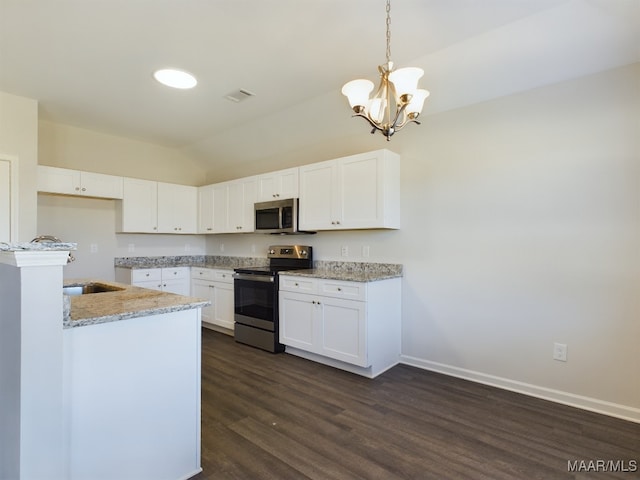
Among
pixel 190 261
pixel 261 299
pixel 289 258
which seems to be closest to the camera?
pixel 261 299

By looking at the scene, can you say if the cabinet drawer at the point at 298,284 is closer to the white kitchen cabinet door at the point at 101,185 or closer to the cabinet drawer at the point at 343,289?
the cabinet drawer at the point at 343,289

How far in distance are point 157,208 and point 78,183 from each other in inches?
Answer: 38.9

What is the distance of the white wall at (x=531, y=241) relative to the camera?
2418 millimetres

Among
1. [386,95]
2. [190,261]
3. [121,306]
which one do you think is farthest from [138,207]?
[386,95]

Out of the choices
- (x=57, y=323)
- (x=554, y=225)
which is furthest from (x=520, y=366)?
(x=57, y=323)

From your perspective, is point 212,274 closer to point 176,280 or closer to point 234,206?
point 176,280

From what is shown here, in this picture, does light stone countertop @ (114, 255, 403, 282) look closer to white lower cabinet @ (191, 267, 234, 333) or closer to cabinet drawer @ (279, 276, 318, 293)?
cabinet drawer @ (279, 276, 318, 293)

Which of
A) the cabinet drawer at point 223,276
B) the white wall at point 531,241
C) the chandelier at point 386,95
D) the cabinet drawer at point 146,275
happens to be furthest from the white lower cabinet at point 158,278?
the chandelier at point 386,95

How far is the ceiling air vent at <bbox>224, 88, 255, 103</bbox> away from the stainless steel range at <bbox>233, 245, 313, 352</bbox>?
5.85 feet

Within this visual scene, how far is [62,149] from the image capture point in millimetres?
4270

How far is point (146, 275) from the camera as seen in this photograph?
175 inches

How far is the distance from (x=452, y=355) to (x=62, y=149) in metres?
5.04

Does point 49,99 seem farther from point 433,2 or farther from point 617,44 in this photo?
point 617,44

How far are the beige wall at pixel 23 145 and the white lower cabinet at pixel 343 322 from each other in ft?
8.57
